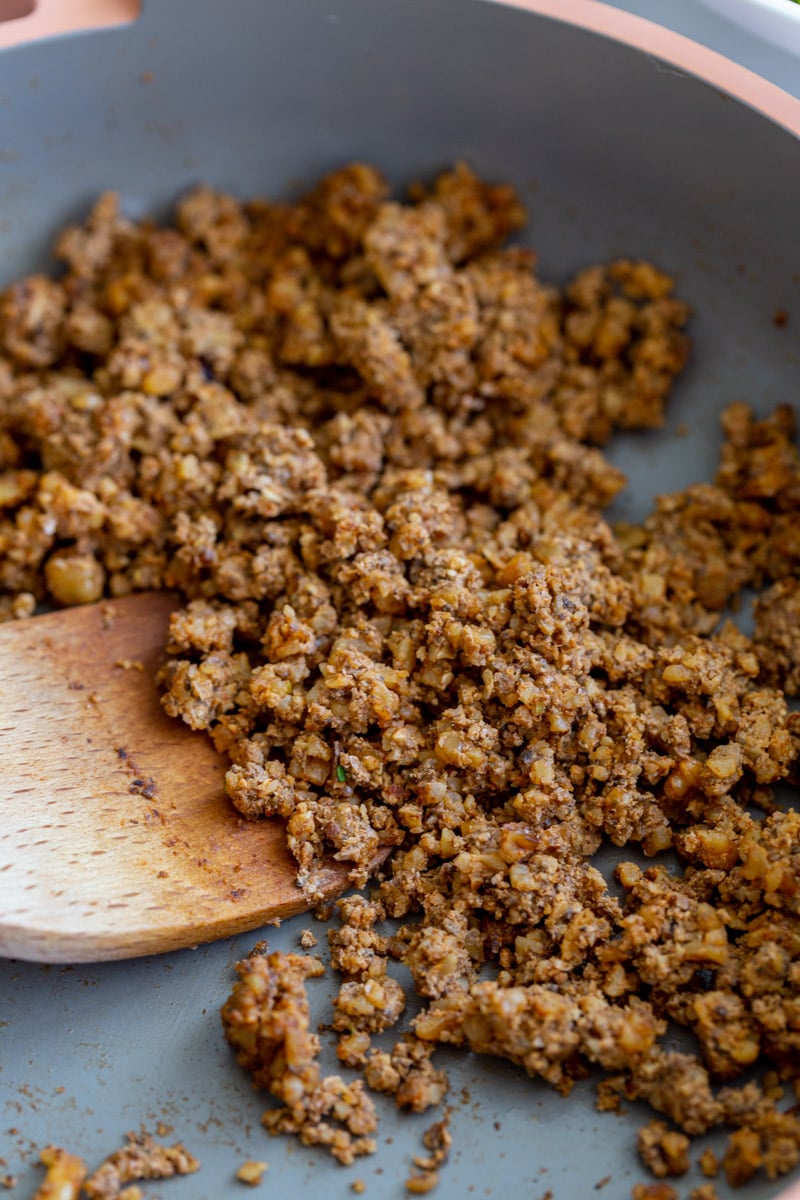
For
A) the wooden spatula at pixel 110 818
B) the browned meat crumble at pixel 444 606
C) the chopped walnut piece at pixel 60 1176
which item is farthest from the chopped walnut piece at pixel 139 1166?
the wooden spatula at pixel 110 818

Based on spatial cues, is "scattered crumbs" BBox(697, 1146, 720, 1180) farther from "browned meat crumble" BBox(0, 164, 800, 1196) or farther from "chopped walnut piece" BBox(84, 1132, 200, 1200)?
"chopped walnut piece" BBox(84, 1132, 200, 1200)

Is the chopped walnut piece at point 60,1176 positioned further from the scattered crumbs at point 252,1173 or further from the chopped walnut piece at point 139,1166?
the scattered crumbs at point 252,1173

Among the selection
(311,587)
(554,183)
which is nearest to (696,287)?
(554,183)

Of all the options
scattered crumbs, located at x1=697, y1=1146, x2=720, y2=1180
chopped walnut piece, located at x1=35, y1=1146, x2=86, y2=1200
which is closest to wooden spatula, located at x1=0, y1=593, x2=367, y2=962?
chopped walnut piece, located at x1=35, y1=1146, x2=86, y2=1200

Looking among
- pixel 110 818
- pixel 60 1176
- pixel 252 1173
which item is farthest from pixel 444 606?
pixel 60 1176

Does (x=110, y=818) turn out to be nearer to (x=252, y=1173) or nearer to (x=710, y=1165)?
(x=252, y=1173)
